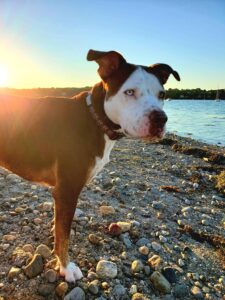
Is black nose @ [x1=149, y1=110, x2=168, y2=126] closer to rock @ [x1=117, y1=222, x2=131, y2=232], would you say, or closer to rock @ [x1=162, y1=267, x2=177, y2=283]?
rock @ [x1=162, y1=267, x2=177, y2=283]

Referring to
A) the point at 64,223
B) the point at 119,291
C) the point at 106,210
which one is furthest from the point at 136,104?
the point at 106,210

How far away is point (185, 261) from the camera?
19.7 ft

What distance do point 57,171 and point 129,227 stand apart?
7.51 ft

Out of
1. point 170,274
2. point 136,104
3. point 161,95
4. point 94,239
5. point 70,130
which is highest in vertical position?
point 161,95

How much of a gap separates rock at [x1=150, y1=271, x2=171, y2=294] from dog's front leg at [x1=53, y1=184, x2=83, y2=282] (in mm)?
1116

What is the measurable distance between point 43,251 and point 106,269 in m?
1.06

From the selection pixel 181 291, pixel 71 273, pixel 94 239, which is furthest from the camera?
pixel 94 239

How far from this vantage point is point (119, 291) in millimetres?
4977

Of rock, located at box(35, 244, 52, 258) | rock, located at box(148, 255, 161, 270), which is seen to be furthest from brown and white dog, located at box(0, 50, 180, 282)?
rock, located at box(148, 255, 161, 270)

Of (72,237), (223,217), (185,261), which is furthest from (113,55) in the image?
(223,217)

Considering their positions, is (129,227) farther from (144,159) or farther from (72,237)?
(144,159)

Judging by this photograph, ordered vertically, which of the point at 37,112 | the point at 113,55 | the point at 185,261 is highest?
the point at 113,55

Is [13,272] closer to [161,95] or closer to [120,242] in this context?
[120,242]

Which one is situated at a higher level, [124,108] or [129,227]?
[124,108]
